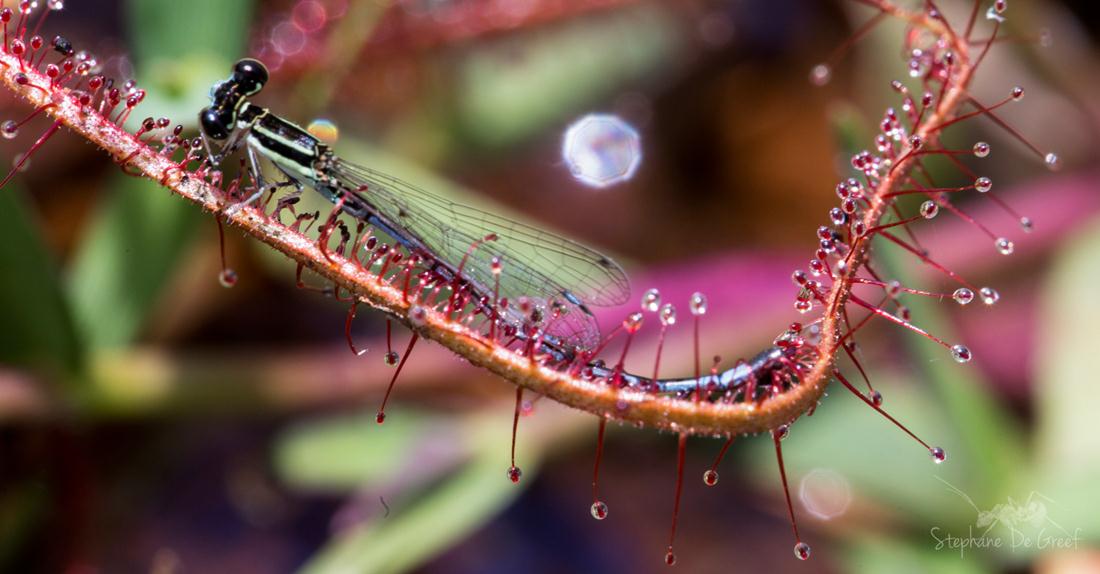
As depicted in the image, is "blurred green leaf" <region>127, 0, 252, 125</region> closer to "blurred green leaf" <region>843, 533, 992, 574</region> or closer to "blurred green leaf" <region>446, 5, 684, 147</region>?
"blurred green leaf" <region>446, 5, 684, 147</region>

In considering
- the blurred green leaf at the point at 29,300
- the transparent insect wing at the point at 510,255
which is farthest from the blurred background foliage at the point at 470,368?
the transparent insect wing at the point at 510,255

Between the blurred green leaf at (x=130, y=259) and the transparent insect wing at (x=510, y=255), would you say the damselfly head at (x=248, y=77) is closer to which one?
the transparent insect wing at (x=510, y=255)

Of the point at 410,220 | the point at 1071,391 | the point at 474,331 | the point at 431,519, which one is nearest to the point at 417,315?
the point at 474,331

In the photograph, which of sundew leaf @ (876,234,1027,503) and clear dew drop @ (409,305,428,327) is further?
sundew leaf @ (876,234,1027,503)

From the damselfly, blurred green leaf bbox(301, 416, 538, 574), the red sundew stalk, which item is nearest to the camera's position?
the red sundew stalk

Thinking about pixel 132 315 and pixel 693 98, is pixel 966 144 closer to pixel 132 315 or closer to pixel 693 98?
pixel 693 98

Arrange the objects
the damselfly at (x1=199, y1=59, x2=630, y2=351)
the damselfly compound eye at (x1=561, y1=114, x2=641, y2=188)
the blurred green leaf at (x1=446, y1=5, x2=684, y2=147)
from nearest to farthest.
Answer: the damselfly at (x1=199, y1=59, x2=630, y2=351) < the damselfly compound eye at (x1=561, y1=114, x2=641, y2=188) < the blurred green leaf at (x1=446, y1=5, x2=684, y2=147)

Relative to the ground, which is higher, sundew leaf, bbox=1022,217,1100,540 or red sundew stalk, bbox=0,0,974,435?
sundew leaf, bbox=1022,217,1100,540

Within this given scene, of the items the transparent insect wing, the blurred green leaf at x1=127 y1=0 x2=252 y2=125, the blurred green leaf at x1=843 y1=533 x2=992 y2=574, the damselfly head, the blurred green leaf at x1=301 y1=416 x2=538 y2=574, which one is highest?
the blurred green leaf at x1=127 y1=0 x2=252 y2=125

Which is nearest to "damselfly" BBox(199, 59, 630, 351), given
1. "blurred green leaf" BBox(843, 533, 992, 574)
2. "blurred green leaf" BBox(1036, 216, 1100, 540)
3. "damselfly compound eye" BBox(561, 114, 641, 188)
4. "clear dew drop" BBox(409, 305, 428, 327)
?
"clear dew drop" BBox(409, 305, 428, 327)
